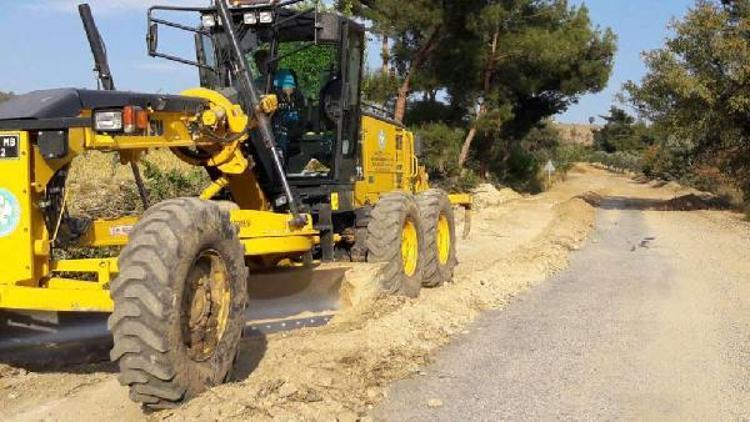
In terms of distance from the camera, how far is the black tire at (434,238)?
31.9 ft

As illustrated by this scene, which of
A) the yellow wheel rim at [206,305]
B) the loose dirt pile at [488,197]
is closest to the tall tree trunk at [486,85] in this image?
the loose dirt pile at [488,197]

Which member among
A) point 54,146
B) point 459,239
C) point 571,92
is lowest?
point 459,239

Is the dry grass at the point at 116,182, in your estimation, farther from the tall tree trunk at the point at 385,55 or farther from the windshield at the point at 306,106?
the tall tree trunk at the point at 385,55

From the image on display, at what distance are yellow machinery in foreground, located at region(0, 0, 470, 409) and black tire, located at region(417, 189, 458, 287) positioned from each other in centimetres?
3

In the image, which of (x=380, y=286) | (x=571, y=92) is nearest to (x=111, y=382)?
(x=380, y=286)

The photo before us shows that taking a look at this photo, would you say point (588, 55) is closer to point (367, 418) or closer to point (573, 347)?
point (573, 347)

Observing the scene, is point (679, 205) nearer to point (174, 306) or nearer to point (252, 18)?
point (252, 18)

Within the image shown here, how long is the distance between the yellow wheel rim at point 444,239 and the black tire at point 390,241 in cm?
167

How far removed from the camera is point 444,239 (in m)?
10.7

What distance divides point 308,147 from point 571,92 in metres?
28.7

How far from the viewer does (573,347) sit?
6.97 m

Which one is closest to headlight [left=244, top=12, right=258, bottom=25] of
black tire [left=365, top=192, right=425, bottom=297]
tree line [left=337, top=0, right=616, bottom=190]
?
black tire [left=365, top=192, right=425, bottom=297]

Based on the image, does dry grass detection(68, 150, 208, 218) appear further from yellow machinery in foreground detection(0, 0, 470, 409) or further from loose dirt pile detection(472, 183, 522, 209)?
loose dirt pile detection(472, 183, 522, 209)

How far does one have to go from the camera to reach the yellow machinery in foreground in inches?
184
